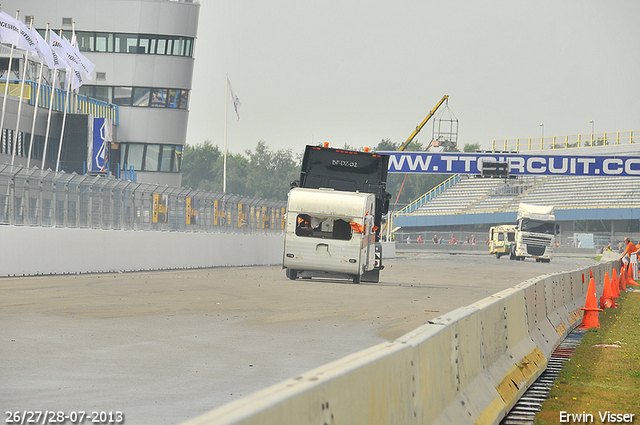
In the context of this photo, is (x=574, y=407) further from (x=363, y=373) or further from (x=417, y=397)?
(x=363, y=373)

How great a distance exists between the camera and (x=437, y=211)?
103 metres

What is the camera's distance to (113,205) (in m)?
28.1

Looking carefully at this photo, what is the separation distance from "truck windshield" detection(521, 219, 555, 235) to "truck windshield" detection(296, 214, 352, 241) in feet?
127

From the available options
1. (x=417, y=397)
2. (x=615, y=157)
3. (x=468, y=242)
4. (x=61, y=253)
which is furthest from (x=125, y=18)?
(x=417, y=397)

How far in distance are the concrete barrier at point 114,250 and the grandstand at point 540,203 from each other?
50.4 metres

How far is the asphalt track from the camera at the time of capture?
7.70 m

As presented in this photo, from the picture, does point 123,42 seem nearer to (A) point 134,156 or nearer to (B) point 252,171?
(A) point 134,156

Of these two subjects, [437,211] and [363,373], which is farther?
[437,211]

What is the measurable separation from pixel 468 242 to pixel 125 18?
47.0 m

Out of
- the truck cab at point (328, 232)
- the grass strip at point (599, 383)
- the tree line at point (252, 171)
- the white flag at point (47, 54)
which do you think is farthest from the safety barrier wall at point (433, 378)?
the tree line at point (252, 171)

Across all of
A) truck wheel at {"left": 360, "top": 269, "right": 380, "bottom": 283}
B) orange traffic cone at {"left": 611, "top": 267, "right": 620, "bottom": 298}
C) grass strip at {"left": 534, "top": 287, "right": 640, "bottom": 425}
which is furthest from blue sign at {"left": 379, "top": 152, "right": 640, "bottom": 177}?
grass strip at {"left": 534, "top": 287, "right": 640, "bottom": 425}

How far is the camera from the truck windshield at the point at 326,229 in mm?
25312

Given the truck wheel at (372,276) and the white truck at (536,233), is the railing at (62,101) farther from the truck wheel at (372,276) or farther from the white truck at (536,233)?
the truck wheel at (372,276)

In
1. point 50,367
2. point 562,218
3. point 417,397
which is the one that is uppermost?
point 562,218
